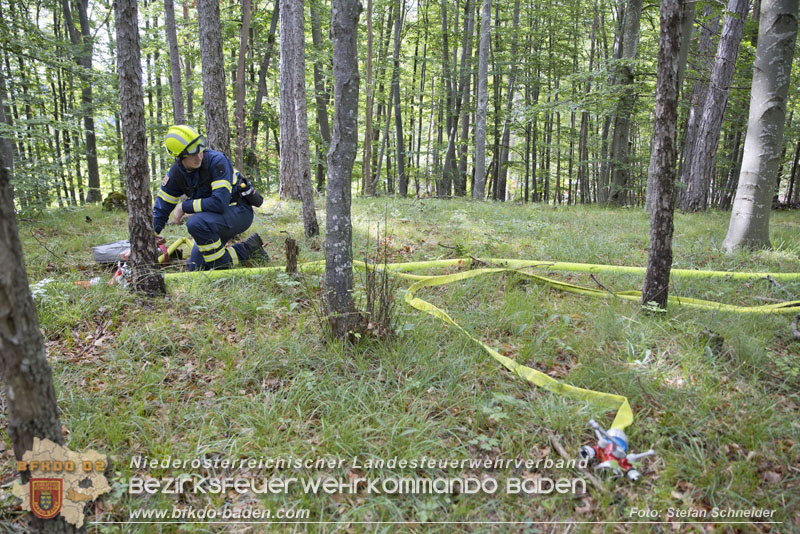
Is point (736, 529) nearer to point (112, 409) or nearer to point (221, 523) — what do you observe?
point (221, 523)

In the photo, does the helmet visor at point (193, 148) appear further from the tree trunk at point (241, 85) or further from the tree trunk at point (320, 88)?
the tree trunk at point (320, 88)

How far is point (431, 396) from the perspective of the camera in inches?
100

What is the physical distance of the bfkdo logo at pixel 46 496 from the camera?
1.36 metres

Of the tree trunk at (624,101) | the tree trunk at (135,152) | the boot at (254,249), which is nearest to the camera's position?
the tree trunk at (135,152)

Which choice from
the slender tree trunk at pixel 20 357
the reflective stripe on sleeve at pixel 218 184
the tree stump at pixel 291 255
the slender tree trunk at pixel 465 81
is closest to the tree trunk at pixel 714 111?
the slender tree trunk at pixel 465 81

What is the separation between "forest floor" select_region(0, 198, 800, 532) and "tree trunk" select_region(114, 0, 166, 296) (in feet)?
0.83

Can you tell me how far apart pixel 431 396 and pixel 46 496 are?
184cm

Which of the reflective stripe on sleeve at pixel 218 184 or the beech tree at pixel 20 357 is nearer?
the beech tree at pixel 20 357

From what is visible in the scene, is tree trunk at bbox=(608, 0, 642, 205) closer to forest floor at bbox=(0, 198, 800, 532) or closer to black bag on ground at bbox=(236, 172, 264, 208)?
forest floor at bbox=(0, 198, 800, 532)

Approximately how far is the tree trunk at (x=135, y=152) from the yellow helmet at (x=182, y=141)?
1.93 ft

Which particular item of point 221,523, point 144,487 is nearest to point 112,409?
point 144,487

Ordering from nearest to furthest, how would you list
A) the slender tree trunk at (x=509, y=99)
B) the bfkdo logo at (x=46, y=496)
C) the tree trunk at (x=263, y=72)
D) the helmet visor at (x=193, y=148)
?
the bfkdo logo at (x=46, y=496) → the helmet visor at (x=193, y=148) → the tree trunk at (x=263, y=72) → the slender tree trunk at (x=509, y=99)

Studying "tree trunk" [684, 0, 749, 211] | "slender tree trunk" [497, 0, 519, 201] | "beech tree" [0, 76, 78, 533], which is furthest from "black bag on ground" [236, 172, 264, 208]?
"slender tree trunk" [497, 0, 519, 201]

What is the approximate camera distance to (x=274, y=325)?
3.42 meters
